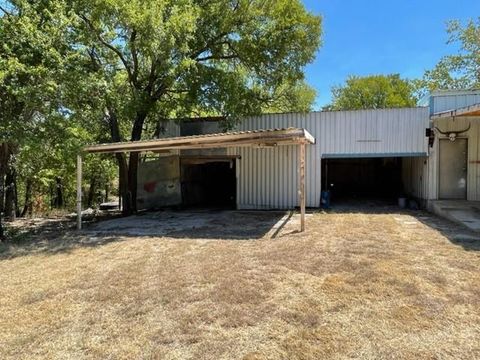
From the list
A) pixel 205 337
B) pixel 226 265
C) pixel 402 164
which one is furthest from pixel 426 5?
pixel 205 337

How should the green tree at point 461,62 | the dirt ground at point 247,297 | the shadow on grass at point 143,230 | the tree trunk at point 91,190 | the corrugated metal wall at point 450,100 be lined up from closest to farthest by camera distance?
1. the dirt ground at point 247,297
2. the shadow on grass at point 143,230
3. the corrugated metal wall at point 450,100
4. the green tree at point 461,62
5. the tree trunk at point 91,190

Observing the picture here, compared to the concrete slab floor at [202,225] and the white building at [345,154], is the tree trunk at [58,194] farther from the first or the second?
the concrete slab floor at [202,225]

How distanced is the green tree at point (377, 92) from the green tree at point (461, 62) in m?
5.28

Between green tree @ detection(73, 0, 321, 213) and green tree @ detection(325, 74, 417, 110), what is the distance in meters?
20.5

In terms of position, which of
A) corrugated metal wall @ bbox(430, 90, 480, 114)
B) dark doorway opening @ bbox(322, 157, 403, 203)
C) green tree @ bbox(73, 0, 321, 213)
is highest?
green tree @ bbox(73, 0, 321, 213)

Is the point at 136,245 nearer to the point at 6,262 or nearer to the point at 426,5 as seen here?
the point at 6,262

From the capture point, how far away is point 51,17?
933 cm

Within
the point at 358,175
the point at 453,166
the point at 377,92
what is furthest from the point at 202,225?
the point at 377,92

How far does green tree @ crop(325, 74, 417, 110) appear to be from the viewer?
102 ft

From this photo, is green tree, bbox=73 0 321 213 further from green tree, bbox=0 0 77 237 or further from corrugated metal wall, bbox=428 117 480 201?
corrugated metal wall, bbox=428 117 480 201

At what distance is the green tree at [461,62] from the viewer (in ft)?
71.5

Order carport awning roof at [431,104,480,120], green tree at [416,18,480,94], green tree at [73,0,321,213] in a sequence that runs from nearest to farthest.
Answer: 1. carport awning roof at [431,104,480,120]
2. green tree at [73,0,321,213]
3. green tree at [416,18,480,94]

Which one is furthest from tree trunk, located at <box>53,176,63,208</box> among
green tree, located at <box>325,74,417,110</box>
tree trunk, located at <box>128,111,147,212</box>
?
green tree, located at <box>325,74,417,110</box>

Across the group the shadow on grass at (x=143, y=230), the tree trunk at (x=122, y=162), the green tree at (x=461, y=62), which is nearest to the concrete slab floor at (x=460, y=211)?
the shadow on grass at (x=143, y=230)
